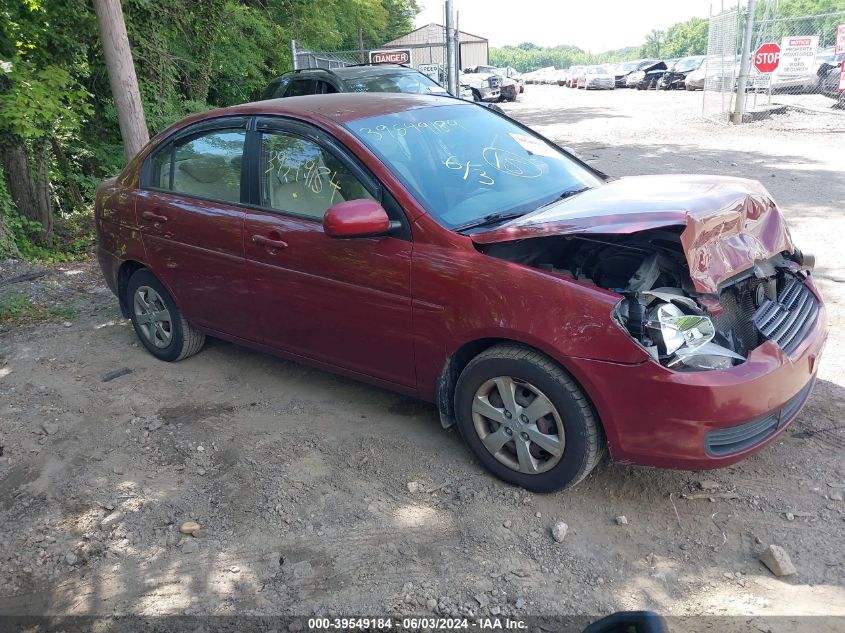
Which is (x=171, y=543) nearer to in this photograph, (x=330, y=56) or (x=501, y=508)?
(x=501, y=508)

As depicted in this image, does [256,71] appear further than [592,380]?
Yes

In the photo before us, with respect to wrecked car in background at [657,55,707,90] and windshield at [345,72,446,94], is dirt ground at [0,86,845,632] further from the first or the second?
→ wrecked car in background at [657,55,707,90]

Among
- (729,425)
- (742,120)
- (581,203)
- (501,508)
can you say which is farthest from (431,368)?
(742,120)

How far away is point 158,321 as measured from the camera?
17.2ft

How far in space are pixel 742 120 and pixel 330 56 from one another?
34.2 feet

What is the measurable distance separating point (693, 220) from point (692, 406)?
776 millimetres

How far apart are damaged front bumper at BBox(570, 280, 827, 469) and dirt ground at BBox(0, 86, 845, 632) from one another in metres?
0.39

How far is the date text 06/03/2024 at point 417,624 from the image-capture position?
2.73 m

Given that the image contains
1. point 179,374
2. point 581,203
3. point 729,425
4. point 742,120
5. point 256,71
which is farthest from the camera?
point 256,71

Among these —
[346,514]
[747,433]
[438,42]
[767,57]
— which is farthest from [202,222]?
[438,42]

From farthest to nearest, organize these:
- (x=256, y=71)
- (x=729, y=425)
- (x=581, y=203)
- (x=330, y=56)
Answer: (x=330, y=56) < (x=256, y=71) < (x=581, y=203) < (x=729, y=425)

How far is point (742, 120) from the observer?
627 inches

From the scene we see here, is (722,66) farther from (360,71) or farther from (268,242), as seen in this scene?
(268,242)

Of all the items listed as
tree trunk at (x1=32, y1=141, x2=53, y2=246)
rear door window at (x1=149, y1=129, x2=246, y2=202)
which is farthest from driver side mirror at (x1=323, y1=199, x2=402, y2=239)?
tree trunk at (x1=32, y1=141, x2=53, y2=246)
